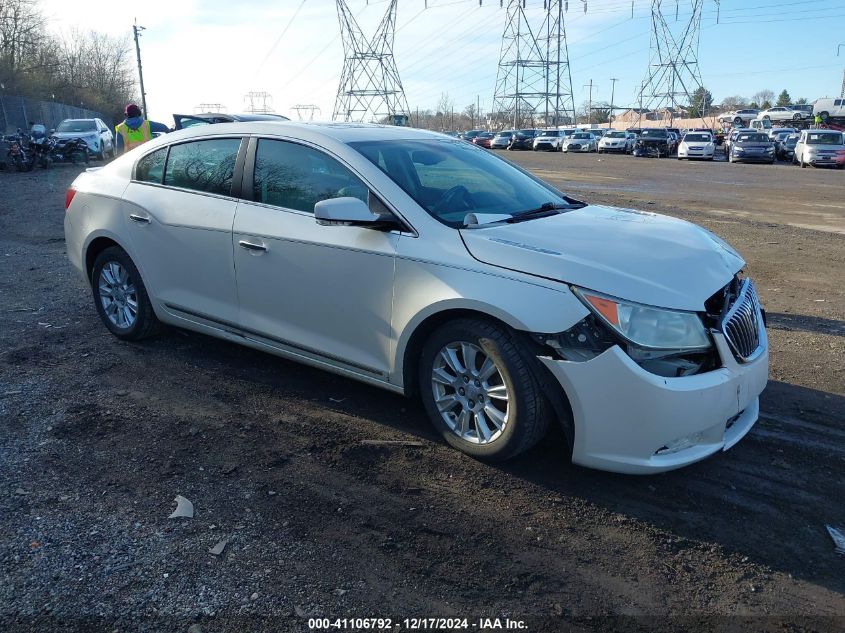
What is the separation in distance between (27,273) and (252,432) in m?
5.61

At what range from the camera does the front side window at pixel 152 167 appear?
208 inches

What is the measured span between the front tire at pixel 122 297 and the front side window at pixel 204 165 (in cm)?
81

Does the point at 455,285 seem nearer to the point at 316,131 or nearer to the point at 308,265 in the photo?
the point at 308,265

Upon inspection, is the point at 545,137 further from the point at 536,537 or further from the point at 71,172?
the point at 536,537

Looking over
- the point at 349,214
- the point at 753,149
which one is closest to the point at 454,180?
the point at 349,214

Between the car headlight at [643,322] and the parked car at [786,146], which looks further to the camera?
the parked car at [786,146]

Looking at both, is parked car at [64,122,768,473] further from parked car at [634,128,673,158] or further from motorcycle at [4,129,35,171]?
parked car at [634,128,673,158]

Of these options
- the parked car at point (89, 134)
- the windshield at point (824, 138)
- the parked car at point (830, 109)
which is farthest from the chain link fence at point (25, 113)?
the parked car at point (830, 109)

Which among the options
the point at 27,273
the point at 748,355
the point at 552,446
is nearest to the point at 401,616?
the point at 552,446

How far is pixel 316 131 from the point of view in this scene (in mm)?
4453

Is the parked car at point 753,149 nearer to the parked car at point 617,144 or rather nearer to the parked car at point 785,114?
the parked car at point 617,144

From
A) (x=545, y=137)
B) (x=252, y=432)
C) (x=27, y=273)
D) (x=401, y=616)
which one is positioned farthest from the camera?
(x=545, y=137)

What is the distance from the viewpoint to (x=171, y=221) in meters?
4.95

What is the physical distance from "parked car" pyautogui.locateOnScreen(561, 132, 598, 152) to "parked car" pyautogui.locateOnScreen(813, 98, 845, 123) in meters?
17.9
